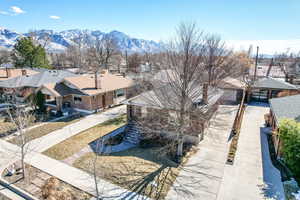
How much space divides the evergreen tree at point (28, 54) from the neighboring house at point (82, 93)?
27105mm

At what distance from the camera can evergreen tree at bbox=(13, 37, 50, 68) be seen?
43125 mm

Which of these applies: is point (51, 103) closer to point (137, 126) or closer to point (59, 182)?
point (137, 126)

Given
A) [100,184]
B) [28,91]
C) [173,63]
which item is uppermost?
[173,63]

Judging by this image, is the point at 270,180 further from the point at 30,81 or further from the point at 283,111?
the point at 30,81

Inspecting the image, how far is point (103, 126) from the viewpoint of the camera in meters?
18.8

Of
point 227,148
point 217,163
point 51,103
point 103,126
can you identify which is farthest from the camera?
point 51,103

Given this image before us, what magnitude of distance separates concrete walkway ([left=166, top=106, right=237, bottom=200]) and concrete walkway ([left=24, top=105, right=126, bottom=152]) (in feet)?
35.2

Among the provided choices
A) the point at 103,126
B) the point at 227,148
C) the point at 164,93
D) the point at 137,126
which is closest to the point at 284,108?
the point at 227,148

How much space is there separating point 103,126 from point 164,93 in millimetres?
8892

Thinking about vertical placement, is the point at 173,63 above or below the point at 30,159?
above

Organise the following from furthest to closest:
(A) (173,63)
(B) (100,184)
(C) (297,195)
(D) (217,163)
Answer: (D) (217,163) < (A) (173,63) < (B) (100,184) < (C) (297,195)

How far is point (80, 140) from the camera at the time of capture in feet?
51.5

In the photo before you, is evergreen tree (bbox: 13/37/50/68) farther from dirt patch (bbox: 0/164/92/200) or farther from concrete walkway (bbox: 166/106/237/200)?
concrete walkway (bbox: 166/106/237/200)

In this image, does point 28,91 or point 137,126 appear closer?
point 137,126
